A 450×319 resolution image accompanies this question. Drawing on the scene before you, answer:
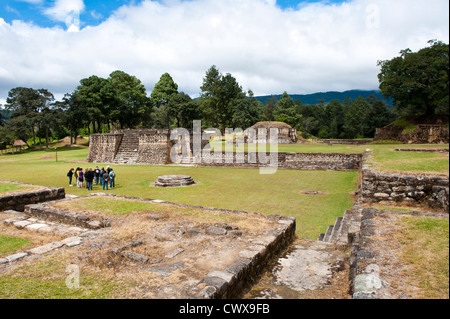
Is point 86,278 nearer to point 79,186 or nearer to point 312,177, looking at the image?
point 79,186

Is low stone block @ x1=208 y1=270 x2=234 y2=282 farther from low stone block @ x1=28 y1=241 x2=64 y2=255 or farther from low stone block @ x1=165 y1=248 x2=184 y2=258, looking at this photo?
low stone block @ x1=28 y1=241 x2=64 y2=255

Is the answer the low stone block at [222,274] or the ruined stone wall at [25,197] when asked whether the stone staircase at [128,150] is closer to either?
the ruined stone wall at [25,197]

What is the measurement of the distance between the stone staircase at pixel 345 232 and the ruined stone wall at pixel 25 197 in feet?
26.3

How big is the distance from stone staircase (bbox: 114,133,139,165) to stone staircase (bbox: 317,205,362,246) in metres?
21.2

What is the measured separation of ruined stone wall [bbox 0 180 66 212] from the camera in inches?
302

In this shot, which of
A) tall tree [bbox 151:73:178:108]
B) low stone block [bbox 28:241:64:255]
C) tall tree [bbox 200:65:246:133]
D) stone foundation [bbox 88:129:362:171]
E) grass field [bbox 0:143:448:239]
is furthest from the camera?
tall tree [bbox 151:73:178:108]

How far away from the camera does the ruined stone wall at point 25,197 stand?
25.1 feet

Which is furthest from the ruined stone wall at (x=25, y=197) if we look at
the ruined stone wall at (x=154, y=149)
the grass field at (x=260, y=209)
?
the ruined stone wall at (x=154, y=149)

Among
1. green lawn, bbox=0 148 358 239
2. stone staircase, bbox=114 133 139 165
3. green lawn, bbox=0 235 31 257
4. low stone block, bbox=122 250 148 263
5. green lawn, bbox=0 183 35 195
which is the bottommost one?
green lawn, bbox=0 148 358 239

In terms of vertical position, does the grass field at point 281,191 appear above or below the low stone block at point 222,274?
below

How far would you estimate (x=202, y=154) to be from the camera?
2297cm

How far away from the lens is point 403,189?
23.4 ft

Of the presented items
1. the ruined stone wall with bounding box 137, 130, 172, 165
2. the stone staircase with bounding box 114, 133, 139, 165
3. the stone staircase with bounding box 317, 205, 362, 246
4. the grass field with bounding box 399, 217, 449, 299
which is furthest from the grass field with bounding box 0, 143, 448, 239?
the stone staircase with bounding box 114, 133, 139, 165

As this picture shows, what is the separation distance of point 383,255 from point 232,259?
6.38 feet
